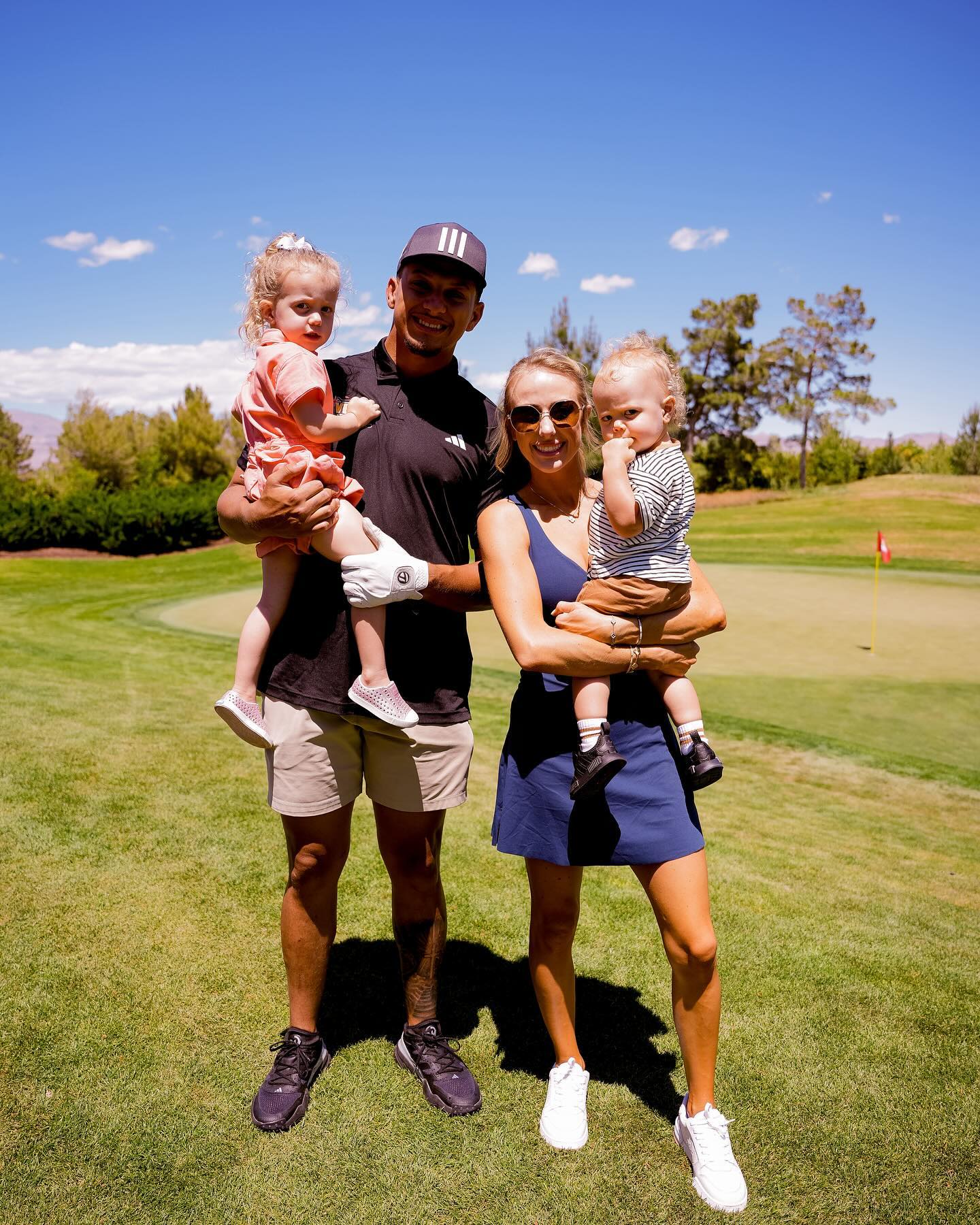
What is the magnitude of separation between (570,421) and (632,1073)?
6.43ft

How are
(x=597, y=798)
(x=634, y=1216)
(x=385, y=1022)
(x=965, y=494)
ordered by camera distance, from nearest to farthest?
(x=634, y=1216), (x=597, y=798), (x=385, y=1022), (x=965, y=494)

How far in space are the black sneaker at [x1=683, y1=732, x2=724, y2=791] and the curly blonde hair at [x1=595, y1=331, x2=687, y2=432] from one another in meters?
0.85

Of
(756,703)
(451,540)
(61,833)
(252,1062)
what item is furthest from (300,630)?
(756,703)

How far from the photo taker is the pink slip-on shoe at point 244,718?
2.56 metres

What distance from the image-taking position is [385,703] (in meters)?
2.49

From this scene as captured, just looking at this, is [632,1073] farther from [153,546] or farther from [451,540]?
[153,546]

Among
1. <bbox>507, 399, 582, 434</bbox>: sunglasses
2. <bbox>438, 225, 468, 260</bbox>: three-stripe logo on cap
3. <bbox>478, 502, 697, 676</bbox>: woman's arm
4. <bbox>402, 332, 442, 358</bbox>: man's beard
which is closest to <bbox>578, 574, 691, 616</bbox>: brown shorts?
<bbox>478, 502, 697, 676</bbox>: woman's arm

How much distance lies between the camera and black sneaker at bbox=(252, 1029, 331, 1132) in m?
2.44

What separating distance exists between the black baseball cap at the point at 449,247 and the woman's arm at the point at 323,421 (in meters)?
0.47

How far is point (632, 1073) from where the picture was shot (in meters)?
2.80

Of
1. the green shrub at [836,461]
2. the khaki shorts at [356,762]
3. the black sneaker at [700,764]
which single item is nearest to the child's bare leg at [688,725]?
the black sneaker at [700,764]

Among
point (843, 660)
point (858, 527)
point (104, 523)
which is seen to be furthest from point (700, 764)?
point (858, 527)

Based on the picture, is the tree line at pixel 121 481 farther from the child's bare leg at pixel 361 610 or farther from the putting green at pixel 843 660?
the child's bare leg at pixel 361 610

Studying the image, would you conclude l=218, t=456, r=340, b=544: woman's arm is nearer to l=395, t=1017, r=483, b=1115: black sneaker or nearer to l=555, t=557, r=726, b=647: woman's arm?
l=555, t=557, r=726, b=647: woman's arm
